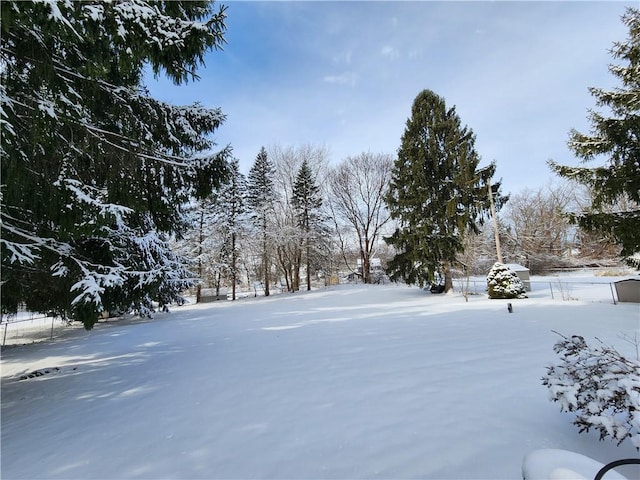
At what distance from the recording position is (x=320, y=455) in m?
2.60

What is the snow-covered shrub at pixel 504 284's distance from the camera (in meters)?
11.3

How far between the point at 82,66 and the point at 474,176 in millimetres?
15712

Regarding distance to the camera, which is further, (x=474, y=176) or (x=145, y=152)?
(x=474, y=176)

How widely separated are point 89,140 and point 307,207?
21588 mm

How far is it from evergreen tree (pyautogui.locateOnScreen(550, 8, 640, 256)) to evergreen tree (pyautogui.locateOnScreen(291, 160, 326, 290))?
18383 millimetres

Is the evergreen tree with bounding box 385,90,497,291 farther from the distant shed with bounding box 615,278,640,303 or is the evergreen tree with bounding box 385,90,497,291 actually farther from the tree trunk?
the distant shed with bounding box 615,278,640,303

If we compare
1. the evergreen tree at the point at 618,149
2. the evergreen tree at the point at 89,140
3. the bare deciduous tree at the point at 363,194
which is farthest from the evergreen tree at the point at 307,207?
the evergreen tree at the point at 89,140

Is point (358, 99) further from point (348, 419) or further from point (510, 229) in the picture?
point (510, 229)

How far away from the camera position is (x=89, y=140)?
374 cm

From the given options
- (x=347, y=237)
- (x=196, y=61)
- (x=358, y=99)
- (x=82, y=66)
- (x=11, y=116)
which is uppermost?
(x=358, y=99)

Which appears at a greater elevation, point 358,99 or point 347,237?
point 358,99

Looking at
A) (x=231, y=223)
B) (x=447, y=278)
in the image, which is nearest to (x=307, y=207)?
(x=231, y=223)

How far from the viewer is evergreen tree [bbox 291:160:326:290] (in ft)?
81.6

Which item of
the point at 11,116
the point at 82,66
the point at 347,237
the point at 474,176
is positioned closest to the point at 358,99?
the point at 474,176
